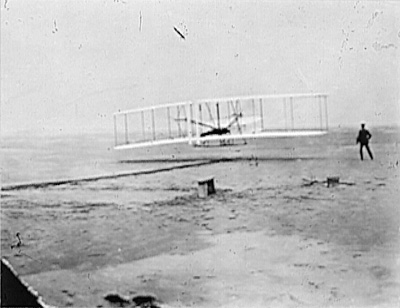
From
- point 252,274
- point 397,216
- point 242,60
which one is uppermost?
point 242,60

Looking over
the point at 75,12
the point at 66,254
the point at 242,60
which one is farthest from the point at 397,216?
the point at 75,12

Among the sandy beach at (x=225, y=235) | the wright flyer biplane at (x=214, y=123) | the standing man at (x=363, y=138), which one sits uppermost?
the wright flyer biplane at (x=214, y=123)

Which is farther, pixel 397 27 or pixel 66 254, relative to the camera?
pixel 397 27

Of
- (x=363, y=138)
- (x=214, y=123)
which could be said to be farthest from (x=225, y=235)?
(x=363, y=138)

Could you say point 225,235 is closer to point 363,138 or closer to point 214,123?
point 214,123

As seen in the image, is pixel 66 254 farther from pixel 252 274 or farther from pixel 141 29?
pixel 141 29
